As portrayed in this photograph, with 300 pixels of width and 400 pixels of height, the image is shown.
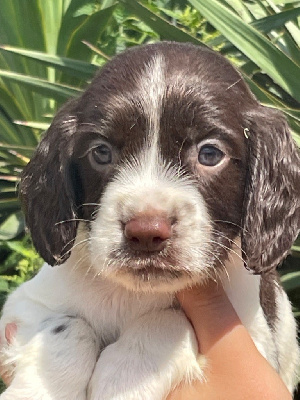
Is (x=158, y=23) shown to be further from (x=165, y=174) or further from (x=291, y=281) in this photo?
(x=165, y=174)

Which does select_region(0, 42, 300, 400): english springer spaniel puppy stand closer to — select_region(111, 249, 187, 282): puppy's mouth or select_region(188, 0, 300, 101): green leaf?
select_region(111, 249, 187, 282): puppy's mouth

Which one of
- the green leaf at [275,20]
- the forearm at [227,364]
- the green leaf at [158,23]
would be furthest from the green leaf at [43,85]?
the forearm at [227,364]

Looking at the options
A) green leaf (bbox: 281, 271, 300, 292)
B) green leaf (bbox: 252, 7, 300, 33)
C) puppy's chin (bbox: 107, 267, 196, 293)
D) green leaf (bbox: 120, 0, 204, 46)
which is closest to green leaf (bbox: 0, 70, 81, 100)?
green leaf (bbox: 120, 0, 204, 46)

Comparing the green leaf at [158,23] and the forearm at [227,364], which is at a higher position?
the green leaf at [158,23]

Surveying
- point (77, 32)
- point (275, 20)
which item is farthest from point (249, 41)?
point (77, 32)

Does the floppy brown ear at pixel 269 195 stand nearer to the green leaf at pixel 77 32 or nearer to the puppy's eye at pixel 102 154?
the puppy's eye at pixel 102 154

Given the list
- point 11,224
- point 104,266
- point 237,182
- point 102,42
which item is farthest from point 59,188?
point 102,42
